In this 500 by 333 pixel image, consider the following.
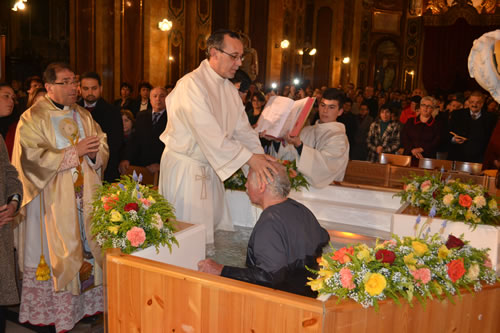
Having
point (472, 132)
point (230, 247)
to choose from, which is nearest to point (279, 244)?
point (230, 247)

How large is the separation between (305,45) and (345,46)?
2522 millimetres

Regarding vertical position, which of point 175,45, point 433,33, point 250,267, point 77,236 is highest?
point 433,33

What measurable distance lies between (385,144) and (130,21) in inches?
252

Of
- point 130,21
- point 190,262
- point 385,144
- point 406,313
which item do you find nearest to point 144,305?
point 190,262

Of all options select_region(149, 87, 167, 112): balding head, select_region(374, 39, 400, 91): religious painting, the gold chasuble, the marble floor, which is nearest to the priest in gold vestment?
the gold chasuble

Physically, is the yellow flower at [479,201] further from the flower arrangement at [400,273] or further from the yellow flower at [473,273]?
the yellow flower at [473,273]

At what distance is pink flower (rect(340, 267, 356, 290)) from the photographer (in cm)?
197

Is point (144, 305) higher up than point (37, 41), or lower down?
lower down

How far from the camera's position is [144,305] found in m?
2.44

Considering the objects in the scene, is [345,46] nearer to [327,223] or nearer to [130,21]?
[130,21]

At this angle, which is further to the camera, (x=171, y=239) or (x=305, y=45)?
(x=305, y=45)

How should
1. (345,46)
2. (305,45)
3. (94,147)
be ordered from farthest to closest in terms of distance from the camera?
1. (345,46)
2. (305,45)
3. (94,147)

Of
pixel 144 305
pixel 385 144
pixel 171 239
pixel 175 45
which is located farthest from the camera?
pixel 175 45

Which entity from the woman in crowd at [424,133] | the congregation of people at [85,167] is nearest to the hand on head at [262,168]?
A: the congregation of people at [85,167]
